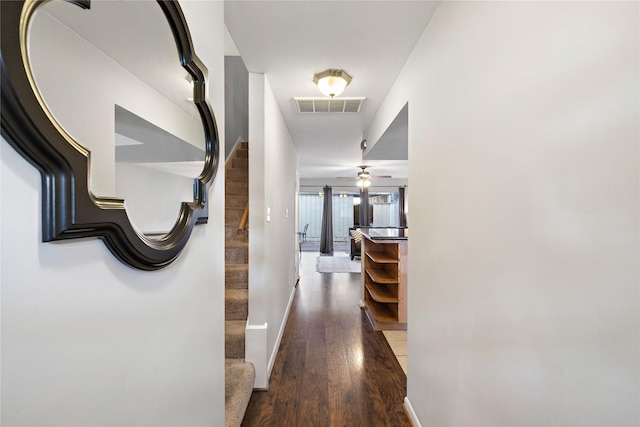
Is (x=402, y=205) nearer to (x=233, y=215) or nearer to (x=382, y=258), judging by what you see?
(x=382, y=258)

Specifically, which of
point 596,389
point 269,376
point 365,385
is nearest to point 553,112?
point 596,389

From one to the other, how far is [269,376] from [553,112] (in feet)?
7.61

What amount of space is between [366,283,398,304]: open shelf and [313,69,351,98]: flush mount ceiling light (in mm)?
2218

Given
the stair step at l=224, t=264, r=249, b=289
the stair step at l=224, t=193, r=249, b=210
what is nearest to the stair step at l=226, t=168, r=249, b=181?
the stair step at l=224, t=193, r=249, b=210

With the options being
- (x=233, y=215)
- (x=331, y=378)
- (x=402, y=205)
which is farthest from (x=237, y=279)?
(x=402, y=205)

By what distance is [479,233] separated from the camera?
108 cm

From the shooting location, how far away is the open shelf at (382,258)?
3268 mm

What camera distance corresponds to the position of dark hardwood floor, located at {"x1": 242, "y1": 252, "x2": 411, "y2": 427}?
5.99ft

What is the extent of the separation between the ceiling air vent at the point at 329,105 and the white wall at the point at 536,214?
4.10 ft

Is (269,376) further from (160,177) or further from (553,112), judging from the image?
(553,112)

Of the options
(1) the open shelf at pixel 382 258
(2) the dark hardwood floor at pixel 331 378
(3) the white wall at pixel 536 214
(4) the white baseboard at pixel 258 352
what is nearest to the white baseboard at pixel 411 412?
(2) the dark hardwood floor at pixel 331 378

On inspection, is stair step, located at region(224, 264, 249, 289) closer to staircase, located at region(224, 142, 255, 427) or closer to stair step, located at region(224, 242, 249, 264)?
staircase, located at region(224, 142, 255, 427)

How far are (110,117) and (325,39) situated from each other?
145cm

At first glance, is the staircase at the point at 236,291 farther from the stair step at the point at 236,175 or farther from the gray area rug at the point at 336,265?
the gray area rug at the point at 336,265
